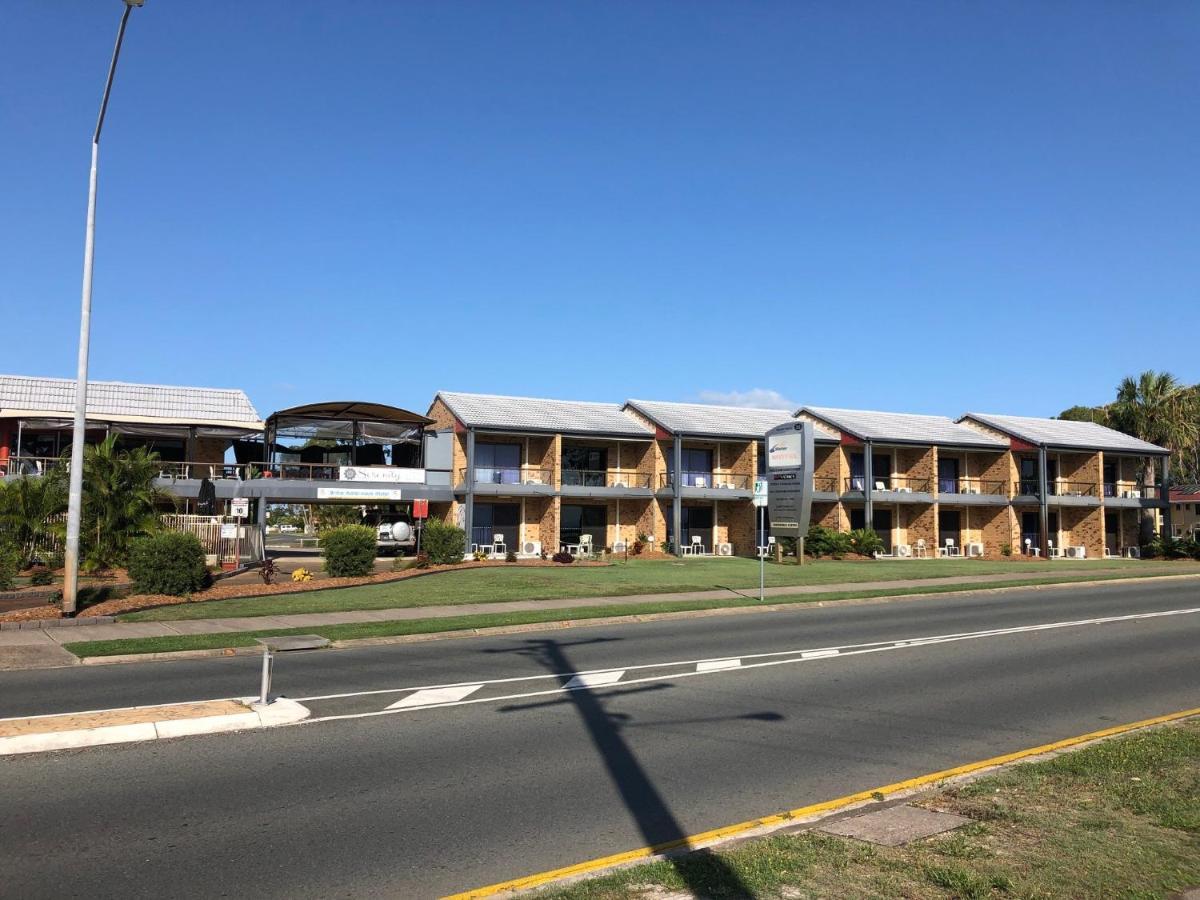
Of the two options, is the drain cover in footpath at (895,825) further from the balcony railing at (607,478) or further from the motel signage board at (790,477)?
the balcony railing at (607,478)

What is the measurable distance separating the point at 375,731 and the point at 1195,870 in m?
6.77

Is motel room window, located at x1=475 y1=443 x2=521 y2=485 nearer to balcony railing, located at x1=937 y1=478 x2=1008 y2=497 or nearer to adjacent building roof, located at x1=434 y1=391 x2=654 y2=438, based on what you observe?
adjacent building roof, located at x1=434 y1=391 x2=654 y2=438

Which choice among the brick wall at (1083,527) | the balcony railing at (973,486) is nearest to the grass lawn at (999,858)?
the balcony railing at (973,486)

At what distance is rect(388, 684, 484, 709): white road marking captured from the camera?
10406 millimetres

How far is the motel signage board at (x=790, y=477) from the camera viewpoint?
113ft

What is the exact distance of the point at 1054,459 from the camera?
52062 millimetres

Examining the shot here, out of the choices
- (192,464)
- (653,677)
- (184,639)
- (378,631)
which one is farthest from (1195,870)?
(192,464)

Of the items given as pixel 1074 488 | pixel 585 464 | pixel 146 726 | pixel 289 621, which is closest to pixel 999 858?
pixel 146 726

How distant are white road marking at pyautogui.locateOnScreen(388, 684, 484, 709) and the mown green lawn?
29.0ft

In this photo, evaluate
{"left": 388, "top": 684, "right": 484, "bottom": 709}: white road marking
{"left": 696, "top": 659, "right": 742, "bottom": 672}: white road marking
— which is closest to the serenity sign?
{"left": 696, "top": 659, "right": 742, "bottom": 672}: white road marking

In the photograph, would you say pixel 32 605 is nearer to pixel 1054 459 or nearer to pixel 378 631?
pixel 378 631

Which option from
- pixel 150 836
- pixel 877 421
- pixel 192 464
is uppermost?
pixel 877 421

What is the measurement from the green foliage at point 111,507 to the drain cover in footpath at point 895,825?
21.2 m

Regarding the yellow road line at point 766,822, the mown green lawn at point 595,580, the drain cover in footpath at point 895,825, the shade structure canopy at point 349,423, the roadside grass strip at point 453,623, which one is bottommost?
the yellow road line at point 766,822
